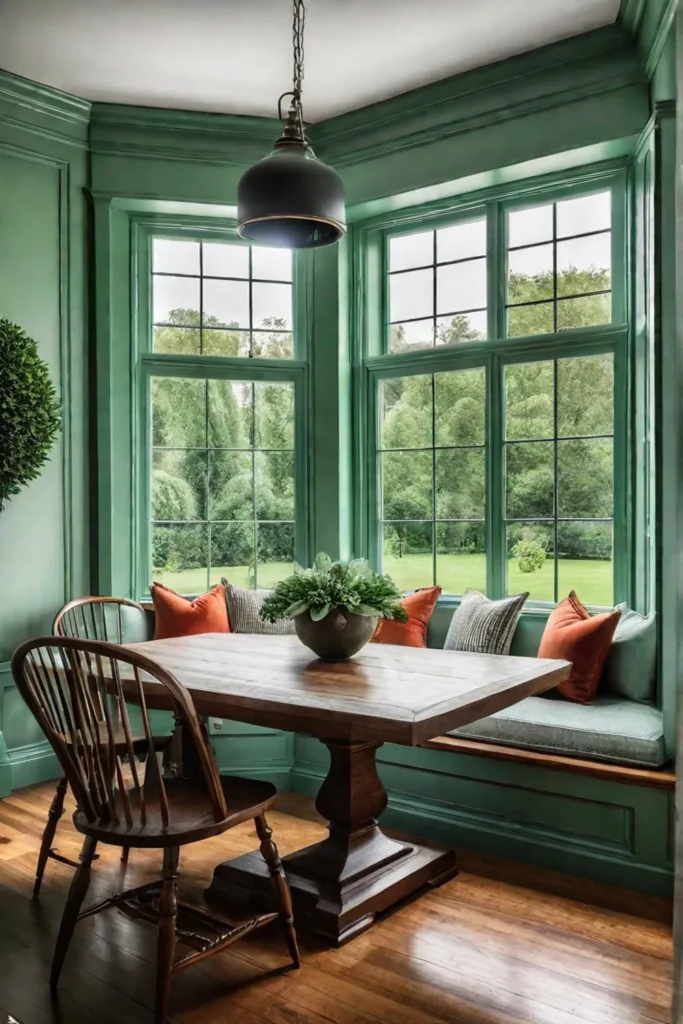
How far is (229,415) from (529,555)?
1.78 meters

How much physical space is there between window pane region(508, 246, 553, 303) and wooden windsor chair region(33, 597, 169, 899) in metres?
2.39

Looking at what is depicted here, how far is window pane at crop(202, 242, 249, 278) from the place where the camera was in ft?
15.6

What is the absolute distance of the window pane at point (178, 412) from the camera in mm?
4676

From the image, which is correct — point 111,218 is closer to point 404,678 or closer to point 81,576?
point 81,576

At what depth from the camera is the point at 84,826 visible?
2260 millimetres

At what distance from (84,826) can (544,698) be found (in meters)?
2.07

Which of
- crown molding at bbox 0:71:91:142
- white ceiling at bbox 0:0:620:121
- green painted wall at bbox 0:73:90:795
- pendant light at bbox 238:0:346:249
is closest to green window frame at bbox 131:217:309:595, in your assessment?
green painted wall at bbox 0:73:90:795

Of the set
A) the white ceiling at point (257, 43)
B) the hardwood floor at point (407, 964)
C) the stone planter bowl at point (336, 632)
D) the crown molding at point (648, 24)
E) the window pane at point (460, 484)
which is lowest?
the hardwood floor at point (407, 964)

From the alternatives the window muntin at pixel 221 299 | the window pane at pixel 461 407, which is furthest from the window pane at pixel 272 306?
the window pane at pixel 461 407

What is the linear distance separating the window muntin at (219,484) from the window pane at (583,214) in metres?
1.68

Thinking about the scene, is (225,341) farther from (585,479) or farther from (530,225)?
(585,479)

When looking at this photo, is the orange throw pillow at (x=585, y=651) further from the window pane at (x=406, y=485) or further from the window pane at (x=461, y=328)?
the window pane at (x=461, y=328)

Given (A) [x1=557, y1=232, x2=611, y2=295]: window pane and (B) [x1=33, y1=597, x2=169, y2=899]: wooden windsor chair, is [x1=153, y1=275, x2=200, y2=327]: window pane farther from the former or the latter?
(A) [x1=557, y1=232, x2=611, y2=295]: window pane

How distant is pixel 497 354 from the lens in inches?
169
